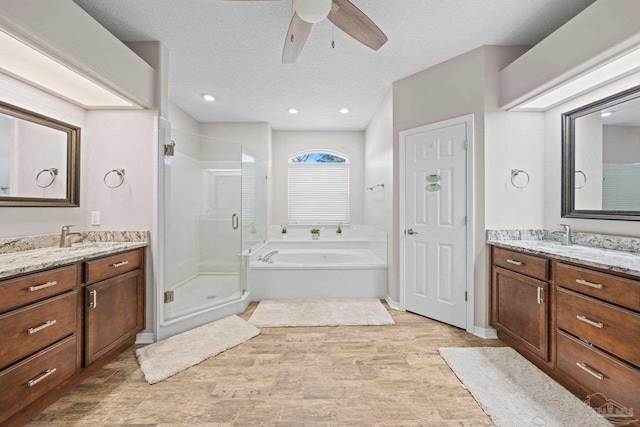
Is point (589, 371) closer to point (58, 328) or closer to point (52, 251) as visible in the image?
point (58, 328)

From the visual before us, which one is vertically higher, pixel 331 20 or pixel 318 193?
pixel 331 20

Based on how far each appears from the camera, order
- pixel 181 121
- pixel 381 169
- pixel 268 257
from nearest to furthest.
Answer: pixel 381 169 < pixel 268 257 < pixel 181 121

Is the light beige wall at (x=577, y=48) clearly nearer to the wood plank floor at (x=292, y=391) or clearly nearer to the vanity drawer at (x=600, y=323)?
the vanity drawer at (x=600, y=323)

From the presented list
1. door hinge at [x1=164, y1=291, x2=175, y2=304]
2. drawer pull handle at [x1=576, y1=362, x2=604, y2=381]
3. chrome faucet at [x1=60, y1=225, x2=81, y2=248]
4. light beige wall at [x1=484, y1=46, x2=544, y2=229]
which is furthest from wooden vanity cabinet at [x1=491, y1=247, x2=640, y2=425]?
chrome faucet at [x1=60, y1=225, x2=81, y2=248]

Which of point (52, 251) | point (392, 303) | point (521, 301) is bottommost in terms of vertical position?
point (392, 303)

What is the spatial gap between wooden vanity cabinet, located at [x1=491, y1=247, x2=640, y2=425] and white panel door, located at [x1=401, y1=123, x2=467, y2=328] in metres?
0.63

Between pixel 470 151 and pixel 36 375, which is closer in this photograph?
pixel 36 375

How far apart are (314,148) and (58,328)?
165 inches

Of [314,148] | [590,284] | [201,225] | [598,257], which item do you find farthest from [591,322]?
[314,148]

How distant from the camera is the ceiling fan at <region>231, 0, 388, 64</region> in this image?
4.77 ft

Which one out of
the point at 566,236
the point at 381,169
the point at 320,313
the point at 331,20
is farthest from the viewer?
the point at 381,169

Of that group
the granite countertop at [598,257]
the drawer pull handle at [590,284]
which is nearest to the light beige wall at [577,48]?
the granite countertop at [598,257]

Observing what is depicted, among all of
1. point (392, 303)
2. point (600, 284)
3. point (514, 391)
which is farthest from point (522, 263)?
point (392, 303)

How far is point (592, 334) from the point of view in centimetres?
153
